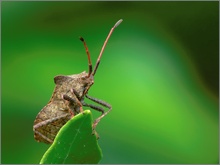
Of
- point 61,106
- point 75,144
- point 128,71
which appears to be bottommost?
point 75,144

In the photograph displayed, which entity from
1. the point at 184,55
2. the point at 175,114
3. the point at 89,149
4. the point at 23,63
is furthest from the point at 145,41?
the point at 89,149

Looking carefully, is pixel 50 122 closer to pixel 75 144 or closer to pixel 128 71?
pixel 75 144

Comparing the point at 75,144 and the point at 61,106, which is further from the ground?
the point at 61,106

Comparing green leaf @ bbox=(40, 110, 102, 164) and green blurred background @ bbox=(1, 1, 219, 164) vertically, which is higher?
green blurred background @ bbox=(1, 1, 219, 164)

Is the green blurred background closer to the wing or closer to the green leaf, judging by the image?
the wing

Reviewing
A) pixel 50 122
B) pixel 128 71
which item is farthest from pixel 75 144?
pixel 128 71

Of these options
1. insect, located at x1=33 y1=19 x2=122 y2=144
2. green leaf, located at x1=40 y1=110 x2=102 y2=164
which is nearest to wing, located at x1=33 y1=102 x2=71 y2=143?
insect, located at x1=33 y1=19 x2=122 y2=144
